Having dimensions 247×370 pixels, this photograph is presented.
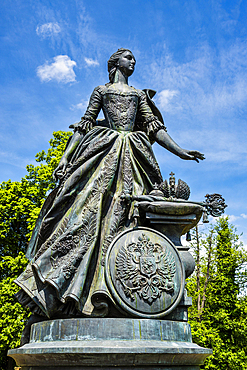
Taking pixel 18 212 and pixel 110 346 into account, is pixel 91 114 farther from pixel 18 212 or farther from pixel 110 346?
pixel 18 212

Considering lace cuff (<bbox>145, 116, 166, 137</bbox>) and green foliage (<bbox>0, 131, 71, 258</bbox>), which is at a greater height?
green foliage (<bbox>0, 131, 71, 258</bbox>)

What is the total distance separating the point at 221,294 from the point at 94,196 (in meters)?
17.3

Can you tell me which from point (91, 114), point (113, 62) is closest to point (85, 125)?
point (91, 114)

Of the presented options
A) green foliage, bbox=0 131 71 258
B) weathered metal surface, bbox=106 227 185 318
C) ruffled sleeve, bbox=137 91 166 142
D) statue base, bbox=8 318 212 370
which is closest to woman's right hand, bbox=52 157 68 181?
ruffled sleeve, bbox=137 91 166 142

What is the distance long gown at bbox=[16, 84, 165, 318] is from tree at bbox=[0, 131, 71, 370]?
10.4 m

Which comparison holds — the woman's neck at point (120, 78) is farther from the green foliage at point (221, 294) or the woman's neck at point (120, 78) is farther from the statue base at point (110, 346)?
the green foliage at point (221, 294)

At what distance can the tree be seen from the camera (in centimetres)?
1535

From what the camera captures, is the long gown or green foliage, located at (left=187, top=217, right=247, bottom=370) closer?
the long gown

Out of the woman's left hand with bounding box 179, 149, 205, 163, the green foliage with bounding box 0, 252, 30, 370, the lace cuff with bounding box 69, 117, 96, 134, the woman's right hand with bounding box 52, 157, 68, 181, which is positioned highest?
the lace cuff with bounding box 69, 117, 96, 134

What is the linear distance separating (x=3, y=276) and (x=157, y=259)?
14767 mm

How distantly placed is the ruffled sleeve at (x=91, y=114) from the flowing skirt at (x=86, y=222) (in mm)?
299

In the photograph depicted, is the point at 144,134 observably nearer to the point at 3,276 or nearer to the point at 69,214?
the point at 69,214

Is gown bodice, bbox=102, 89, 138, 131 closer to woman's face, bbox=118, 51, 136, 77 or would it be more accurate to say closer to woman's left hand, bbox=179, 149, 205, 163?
woman's face, bbox=118, 51, 136, 77

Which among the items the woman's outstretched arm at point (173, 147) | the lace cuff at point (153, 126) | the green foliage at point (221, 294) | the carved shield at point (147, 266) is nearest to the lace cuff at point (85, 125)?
the lace cuff at point (153, 126)
